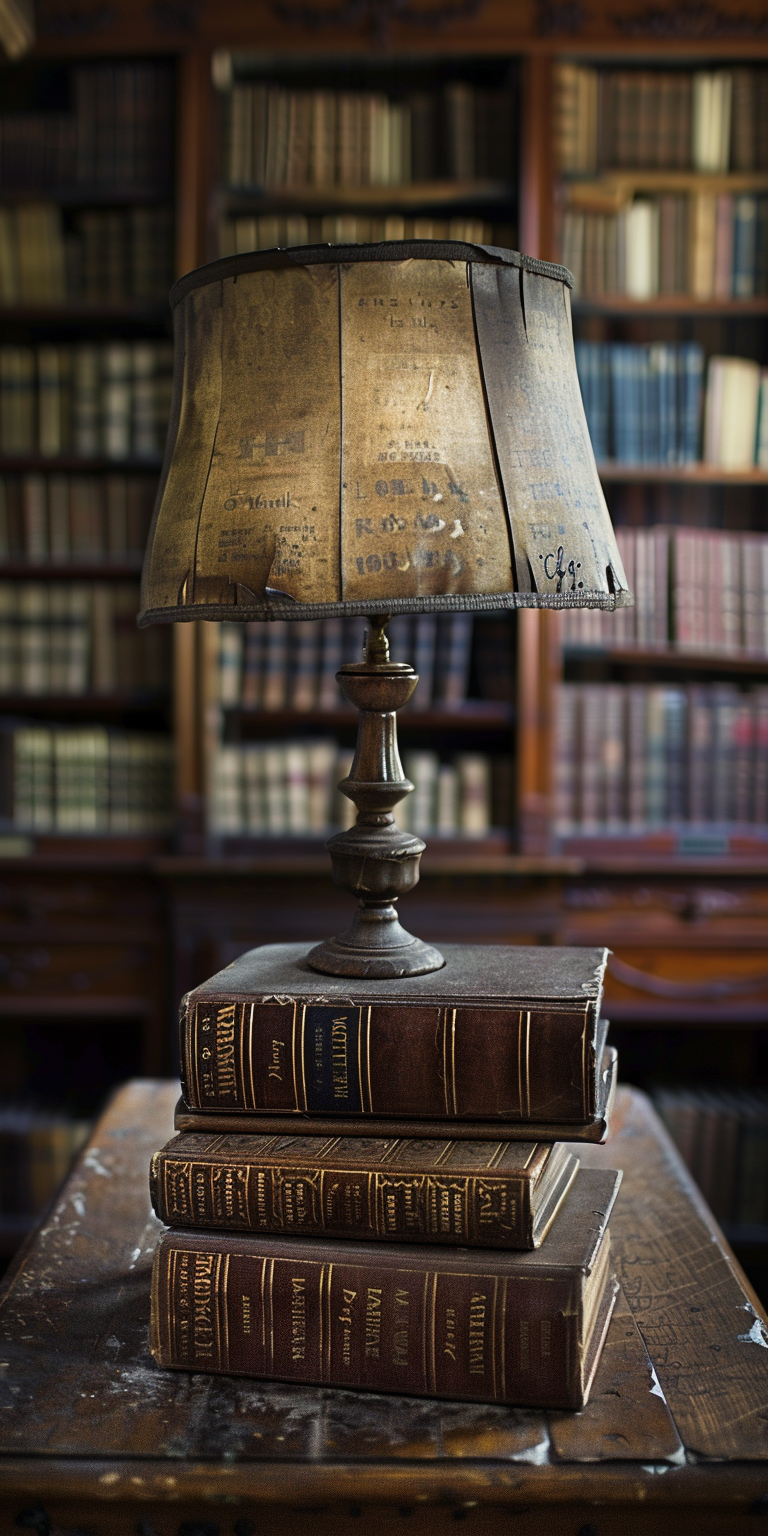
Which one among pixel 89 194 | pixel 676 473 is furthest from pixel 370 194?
pixel 676 473

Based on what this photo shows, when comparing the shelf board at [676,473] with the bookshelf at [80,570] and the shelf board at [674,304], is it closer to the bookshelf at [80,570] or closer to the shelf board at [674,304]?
the shelf board at [674,304]

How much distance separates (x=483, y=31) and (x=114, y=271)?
34.0 inches

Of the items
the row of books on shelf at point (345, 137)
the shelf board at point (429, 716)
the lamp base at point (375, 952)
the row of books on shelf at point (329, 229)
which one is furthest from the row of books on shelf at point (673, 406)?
the lamp base at point (375, 952)

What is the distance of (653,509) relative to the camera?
2738mm

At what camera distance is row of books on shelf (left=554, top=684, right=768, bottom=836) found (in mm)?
2535

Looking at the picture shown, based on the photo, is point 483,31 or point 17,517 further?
point 17,517

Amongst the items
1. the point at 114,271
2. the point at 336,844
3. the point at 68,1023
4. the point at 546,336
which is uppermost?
the point at 114,271

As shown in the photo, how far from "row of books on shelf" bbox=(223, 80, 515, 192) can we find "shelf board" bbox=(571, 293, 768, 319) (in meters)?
0.31

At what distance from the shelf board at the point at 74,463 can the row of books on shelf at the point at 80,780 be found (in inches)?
21.4

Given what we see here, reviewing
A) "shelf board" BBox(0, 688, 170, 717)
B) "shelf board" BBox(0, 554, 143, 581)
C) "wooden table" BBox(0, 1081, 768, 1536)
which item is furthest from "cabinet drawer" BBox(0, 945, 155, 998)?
"wooden table" BBox(0, 1081, 768, 1536)

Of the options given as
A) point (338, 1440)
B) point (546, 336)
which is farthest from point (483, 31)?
point (338, 1440)

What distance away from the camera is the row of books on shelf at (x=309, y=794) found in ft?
8.33

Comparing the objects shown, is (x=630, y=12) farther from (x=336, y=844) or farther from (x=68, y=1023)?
(x=68, y=1023)

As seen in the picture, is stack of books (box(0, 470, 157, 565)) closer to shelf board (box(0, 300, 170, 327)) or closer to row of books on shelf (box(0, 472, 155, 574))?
row of books on shelf (box(0, 472, 155, 574))
